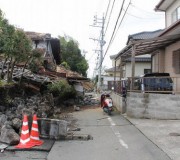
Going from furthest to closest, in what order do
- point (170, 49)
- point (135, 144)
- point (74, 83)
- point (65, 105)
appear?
1. point (74, 83)
2. point (65, 105)
3. point (170, 49)
4. point (135, 144)

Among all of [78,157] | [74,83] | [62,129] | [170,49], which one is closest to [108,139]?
[62,129]

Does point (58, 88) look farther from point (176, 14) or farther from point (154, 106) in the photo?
point (176, 14)

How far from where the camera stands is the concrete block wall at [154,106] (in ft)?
39.7

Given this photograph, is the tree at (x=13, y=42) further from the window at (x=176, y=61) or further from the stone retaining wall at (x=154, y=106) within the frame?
the window at (x=176, y=61)

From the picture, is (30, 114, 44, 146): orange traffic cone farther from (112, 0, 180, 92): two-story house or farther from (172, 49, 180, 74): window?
(172, 49, 180, 74): window

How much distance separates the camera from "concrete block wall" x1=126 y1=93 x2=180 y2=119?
12.1 metres

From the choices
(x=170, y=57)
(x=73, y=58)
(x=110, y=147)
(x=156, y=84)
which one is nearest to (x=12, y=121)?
(x=110, y=147)

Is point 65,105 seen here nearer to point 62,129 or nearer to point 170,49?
point 170,49

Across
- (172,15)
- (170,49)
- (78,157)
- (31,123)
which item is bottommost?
(78,157)

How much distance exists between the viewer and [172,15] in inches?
691

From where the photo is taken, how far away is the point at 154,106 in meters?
12.4

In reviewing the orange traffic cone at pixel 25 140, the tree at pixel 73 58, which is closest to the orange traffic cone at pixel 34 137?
the orange traffic cone at pixel 25 140

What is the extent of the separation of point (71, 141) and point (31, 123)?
55.8 inches

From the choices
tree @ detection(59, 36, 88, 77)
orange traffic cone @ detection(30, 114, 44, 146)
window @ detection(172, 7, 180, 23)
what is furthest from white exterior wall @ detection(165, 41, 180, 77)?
tree @ detection(59, 36, 88, 77)
